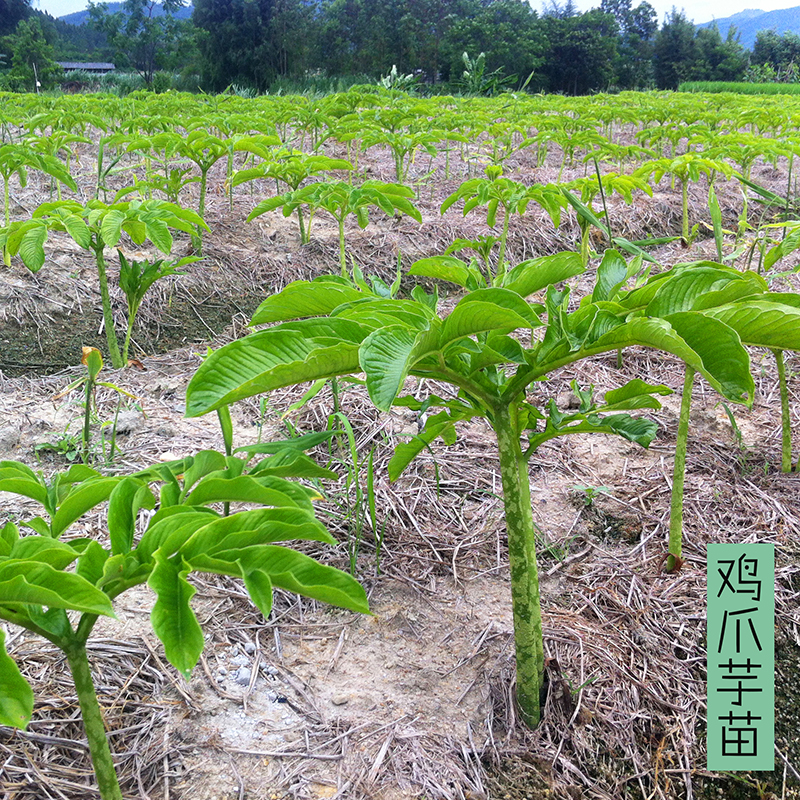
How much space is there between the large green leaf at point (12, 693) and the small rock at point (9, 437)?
193 centimetres

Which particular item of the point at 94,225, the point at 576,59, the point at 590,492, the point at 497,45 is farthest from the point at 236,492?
the point at 576,59

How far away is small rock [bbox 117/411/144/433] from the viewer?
2568mm

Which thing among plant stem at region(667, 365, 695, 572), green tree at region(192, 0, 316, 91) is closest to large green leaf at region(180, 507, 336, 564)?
plant stem at region(667, 365, 695, 572)

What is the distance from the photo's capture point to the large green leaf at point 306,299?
1.14 meters

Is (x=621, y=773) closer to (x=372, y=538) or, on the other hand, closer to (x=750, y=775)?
(x=750, y=775)

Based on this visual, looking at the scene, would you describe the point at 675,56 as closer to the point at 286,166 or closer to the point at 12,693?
the point at 286,166

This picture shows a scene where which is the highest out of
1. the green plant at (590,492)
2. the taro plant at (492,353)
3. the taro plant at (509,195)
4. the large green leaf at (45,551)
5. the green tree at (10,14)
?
the green tree at (10,14)

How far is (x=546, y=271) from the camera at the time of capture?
127 centimetres

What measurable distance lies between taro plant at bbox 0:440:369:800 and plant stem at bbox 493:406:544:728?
38cm

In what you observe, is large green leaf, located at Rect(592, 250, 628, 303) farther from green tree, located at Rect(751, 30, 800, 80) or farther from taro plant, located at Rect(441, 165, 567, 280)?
green tree, located at Rect(751, 30, 800, 80)

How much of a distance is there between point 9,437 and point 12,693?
201 centimetres

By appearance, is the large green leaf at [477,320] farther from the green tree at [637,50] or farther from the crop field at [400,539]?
the green tree at [637,50]

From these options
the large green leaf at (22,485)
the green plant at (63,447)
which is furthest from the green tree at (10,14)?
the large green leaf at (22,485)

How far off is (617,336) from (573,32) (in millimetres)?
36115
